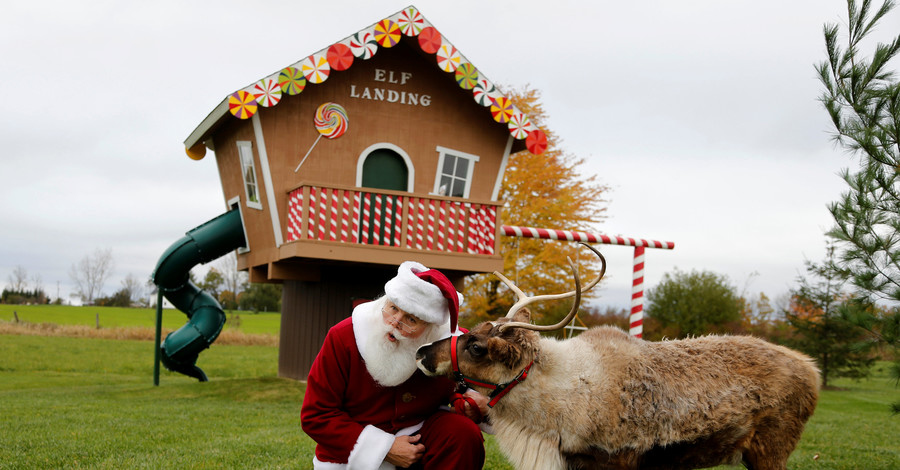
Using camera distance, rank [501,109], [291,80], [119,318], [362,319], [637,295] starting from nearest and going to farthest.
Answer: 1. [362,319]
2. [637,295]
3. [291,80]
4. [501,109]
5. [119,318]

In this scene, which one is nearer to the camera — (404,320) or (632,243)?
(404,320)

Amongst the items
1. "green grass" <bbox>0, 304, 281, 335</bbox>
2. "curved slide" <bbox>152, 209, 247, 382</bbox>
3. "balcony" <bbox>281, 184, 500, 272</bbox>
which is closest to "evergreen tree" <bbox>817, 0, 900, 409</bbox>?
"balcony" <bbox>281, 184, 500, 272</bbox>

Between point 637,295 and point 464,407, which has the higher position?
point 637,295

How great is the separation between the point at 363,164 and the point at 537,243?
7.36 metres

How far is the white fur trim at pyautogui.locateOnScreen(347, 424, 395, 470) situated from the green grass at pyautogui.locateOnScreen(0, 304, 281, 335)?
40.6m

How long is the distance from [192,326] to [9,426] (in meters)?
8.11

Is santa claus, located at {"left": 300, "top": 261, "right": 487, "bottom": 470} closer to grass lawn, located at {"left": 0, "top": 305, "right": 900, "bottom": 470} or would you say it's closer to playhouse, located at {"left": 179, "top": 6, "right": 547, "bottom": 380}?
grass lawn, located at {"left": 0, "top": 305, "right": 900, "bottom": 470}

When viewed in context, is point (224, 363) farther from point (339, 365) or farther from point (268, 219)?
point (339, 365)

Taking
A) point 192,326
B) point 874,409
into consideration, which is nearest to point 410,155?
point 192,326

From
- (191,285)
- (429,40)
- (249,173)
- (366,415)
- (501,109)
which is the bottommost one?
(366,415)

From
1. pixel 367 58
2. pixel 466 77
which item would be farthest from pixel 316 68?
pixel 466 77

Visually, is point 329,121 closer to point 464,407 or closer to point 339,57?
point 339,57

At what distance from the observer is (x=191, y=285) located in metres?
17.6

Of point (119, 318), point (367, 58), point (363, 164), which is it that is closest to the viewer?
point (367, 58)
